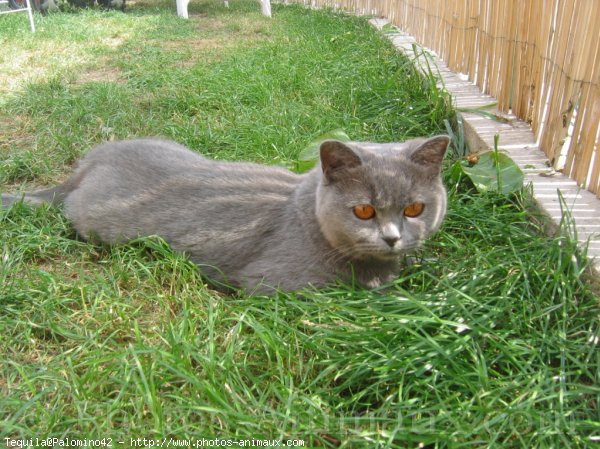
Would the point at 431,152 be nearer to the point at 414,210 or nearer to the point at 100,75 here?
the point at 414,210

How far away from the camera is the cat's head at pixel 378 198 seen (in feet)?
6.62

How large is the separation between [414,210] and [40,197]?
178 cm

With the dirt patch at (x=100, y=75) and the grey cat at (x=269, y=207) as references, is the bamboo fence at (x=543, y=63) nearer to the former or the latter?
the grey cat at (x=269, y=207)

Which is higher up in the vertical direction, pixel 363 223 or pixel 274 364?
pixel 363 223

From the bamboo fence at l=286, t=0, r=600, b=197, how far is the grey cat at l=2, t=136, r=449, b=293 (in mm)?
703

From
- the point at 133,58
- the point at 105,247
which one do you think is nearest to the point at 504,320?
the point at 105,247

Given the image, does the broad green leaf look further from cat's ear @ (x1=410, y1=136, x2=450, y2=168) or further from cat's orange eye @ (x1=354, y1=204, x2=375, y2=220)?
cat's orange eye @ (x1=354, y1=204, x2=375, y2=220)

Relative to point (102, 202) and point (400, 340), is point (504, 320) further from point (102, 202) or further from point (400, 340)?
point (102, 202)

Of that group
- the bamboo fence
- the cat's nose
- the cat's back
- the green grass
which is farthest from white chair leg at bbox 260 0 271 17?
the cat's nose

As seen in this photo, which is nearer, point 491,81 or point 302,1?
point 491,81

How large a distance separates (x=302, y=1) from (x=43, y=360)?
824 cm

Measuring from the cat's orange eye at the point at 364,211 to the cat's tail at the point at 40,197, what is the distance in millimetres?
1473

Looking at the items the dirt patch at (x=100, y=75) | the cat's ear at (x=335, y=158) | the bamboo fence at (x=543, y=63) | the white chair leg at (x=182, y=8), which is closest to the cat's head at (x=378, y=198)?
the cat's ear at (x=335, y=158)

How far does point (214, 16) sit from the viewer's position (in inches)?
321
